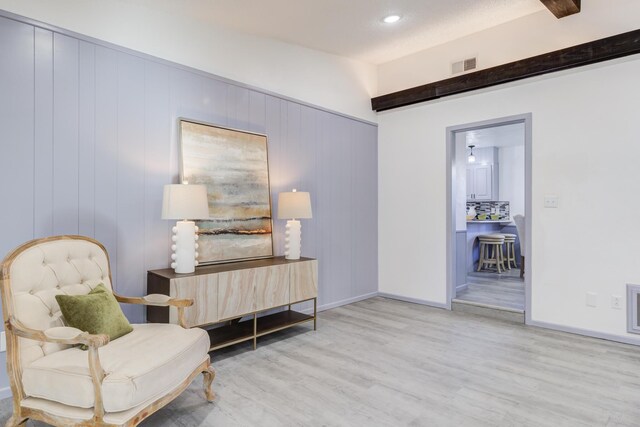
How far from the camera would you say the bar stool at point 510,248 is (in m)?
7.01

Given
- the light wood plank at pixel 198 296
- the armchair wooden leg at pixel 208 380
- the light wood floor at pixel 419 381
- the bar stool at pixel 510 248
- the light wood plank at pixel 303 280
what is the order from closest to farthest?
1. the light wood floor at pixel 419 381
2. the armchair wooden leg at pixel 208 380
3. the light wood plank at pixel 198 296
4. the light wood plank at pixel 303 280
5. the bar stool at pixel 510 248

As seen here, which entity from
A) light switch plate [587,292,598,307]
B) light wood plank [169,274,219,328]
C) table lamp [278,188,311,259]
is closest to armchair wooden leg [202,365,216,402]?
light wood plank [169,274,219,328]

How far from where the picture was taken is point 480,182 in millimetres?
8812

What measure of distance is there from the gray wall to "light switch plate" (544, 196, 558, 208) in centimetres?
262

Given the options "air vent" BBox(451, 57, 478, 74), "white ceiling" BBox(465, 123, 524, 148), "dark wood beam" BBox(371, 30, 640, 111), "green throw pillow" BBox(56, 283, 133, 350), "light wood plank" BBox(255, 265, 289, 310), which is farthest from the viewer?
"white ceiling" BBox(465, 123, 524, 148)

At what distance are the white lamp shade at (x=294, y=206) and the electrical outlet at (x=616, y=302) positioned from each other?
9.49 feet

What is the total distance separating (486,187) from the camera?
8711 millimetres

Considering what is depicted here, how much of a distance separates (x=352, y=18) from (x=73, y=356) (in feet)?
11.4

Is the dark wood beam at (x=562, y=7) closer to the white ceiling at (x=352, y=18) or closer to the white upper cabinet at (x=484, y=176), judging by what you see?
the white ceiling at (x=352, y=18)

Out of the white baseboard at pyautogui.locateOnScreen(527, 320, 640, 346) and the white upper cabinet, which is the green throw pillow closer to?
the white baseboard at pyautogui.locateOnScreen(527, 320, 640, 346)

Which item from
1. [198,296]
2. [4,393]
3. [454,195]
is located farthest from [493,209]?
[4,393]

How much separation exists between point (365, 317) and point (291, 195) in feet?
5.37

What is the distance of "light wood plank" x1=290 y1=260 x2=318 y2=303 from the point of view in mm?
3434

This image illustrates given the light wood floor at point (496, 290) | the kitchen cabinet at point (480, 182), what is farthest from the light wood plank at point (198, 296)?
the kitchen cabinet at point (480, 182)
